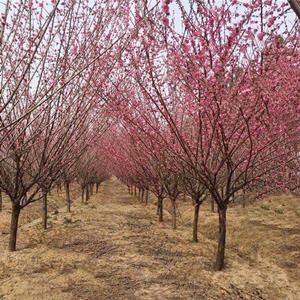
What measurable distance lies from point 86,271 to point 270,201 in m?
14.5

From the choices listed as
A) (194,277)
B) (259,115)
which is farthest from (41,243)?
(259,115)

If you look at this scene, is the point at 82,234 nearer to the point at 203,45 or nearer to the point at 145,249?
the point at 145,249

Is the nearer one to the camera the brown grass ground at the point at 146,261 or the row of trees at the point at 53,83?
the row of trees at the point at 53,83

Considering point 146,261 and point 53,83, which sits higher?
point 53,83

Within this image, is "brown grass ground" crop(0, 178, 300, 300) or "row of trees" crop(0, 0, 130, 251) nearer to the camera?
"row of trees" crop(0, 0, 130, 251)

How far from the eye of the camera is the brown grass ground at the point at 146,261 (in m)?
6.88

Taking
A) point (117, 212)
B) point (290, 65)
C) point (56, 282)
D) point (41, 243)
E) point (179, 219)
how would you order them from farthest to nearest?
Result: 1. point (117, 212)
2. point (179, 219)
3. point (41, 243)
4. point (56, 282)
5. point (290, 65)

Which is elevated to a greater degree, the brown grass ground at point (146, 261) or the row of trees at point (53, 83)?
the row of trees at point (53, 83)

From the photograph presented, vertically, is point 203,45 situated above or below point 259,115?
above

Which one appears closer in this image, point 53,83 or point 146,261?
point 53,83

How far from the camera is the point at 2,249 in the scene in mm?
9680

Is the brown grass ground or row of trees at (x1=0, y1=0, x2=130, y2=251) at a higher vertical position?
row of trees at (x1=0, y1=0, x2=130, y2=251)

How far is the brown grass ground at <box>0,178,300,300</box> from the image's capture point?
22.6 feet

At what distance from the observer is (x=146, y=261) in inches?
346
